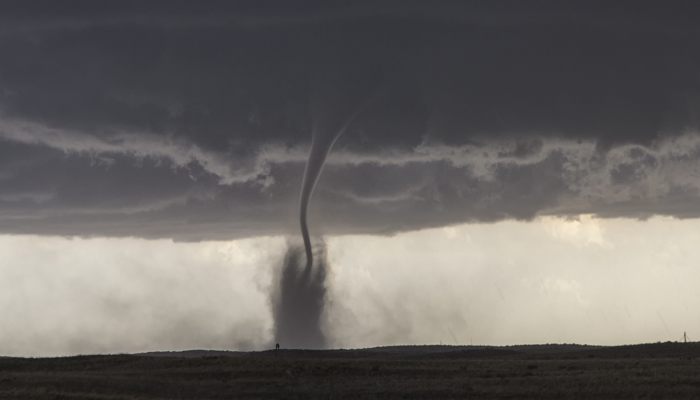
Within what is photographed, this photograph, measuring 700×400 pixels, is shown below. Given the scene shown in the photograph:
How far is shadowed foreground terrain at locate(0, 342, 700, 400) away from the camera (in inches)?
2665

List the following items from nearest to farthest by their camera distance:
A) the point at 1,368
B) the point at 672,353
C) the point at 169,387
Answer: the point at 169,387 → the point at 1,368 → the point at 672,353

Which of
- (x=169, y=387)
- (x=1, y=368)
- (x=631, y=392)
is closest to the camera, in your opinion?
(x=631, y=392)

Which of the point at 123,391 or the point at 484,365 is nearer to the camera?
the point at 123,391

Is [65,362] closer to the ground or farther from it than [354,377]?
farther from it

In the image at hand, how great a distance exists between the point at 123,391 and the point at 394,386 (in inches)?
609

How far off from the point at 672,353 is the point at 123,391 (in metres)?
45.0

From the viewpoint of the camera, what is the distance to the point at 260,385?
236 ft

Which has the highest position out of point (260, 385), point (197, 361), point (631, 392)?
point (197, 361)

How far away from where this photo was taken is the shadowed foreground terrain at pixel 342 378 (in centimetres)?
6769

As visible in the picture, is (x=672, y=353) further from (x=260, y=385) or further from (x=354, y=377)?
(x=260, y=385)

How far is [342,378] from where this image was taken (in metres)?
73.9

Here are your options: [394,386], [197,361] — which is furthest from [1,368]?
[394,386]

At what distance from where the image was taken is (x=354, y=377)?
245 feet

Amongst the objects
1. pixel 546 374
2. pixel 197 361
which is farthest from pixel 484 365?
pixel 197 361
